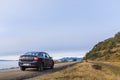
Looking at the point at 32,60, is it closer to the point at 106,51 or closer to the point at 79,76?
the point at 79,76

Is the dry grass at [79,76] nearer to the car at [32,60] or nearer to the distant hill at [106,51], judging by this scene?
the car at [32,60]

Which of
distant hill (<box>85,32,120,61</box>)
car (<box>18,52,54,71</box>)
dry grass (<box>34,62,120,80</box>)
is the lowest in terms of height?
dry grass (<box>34,62,120,80</box>)

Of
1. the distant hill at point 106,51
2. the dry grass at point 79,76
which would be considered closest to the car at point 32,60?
the dry grass at point 79,76

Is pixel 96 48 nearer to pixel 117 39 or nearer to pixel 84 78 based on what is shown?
Result: pixel 117 39

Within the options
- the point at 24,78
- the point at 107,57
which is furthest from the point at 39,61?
the point at 107,57

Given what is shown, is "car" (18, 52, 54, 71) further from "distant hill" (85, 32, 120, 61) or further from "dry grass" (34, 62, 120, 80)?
"distant hill" (85, 32, 120, 61)

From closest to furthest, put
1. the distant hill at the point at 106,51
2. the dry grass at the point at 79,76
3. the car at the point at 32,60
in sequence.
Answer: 1. the dry grass at the point at 79,76
2. the car at the point at 32,60
3. the distant hill at the point at 106,51

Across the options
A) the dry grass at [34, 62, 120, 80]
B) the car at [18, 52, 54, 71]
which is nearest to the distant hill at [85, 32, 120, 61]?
the car at [18, 52, 54, 71]

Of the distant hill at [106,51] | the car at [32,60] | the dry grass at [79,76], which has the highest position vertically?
the distant hill at [106,51]

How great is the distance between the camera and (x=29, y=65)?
3266 cm

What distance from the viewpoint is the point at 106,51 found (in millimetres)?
127125

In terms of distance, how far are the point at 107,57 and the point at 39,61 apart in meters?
83.3

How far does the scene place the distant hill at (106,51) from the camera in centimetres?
11500

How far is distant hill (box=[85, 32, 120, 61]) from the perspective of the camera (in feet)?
377
